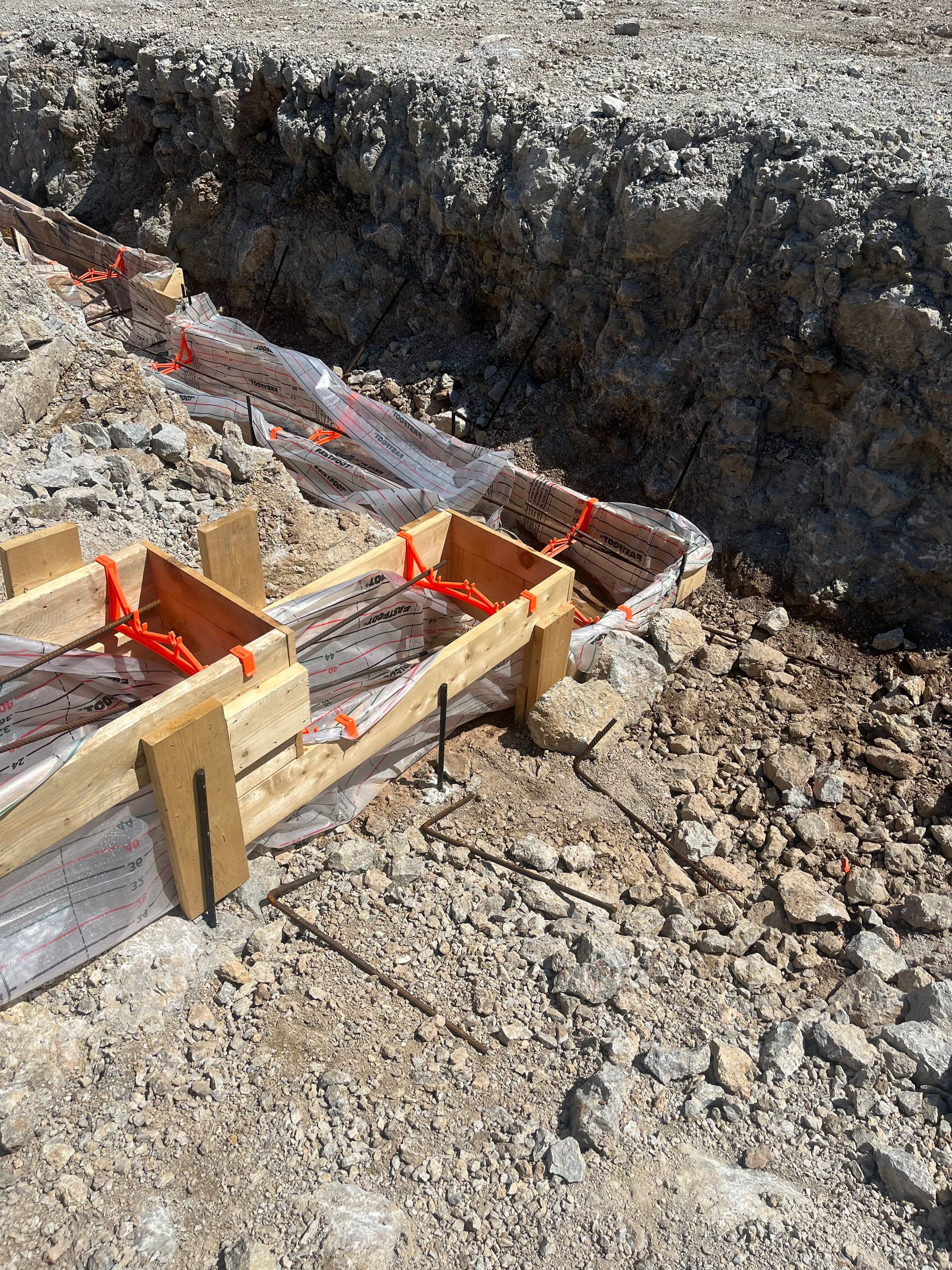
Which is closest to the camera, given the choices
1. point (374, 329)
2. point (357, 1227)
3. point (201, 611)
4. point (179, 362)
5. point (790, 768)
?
point (357, 1227)

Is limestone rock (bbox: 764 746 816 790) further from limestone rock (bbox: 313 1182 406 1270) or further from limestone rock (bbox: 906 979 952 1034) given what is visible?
limestone rock (bbox: 313 1182 406 1270)

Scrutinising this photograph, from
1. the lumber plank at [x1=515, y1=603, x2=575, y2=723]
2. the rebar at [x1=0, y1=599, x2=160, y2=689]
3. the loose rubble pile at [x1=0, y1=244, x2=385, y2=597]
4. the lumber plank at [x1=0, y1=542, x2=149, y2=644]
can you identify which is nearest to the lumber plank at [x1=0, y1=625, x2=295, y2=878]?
the rebar at [x1=0, y1=599, x2=160, y2=689]

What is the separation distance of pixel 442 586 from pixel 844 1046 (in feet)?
9.98

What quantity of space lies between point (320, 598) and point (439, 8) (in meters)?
9.55

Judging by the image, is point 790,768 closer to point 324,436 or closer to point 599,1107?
point 599,1107

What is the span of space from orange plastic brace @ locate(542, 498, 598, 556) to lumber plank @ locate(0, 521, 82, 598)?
3.15 m

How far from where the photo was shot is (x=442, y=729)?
4.57 m

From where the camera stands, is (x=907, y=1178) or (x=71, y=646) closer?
(x=907, y=1178)

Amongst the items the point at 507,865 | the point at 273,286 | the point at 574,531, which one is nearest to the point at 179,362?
the point at 273,286

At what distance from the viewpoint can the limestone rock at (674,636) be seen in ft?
17.9

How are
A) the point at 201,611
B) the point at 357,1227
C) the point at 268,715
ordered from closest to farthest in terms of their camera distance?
the point at 357,1227, the point at 268,715, the point at 201,611

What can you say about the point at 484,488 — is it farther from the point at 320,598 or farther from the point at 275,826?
the point at 275,826

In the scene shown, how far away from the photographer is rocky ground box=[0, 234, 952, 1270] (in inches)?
111

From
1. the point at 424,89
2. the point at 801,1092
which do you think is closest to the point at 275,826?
the point at 801,1092
